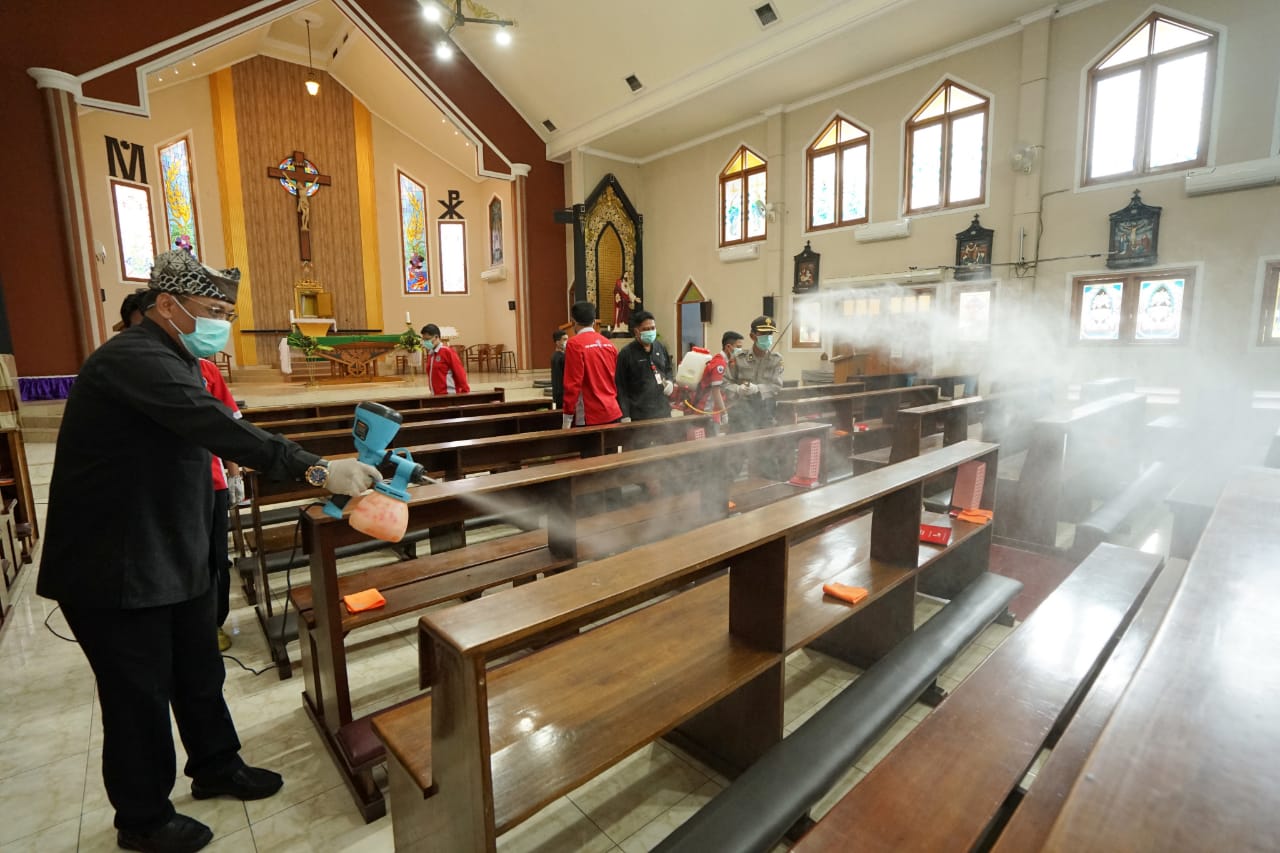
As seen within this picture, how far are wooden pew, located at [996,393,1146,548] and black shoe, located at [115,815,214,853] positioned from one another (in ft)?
13.1

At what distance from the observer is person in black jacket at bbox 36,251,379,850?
1.43m

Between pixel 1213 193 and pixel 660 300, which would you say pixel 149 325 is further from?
pixel 660 300

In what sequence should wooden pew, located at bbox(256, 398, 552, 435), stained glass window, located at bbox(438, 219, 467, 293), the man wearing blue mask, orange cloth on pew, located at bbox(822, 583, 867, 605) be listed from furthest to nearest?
stained glass window, located at bbox(438, 219, 467, 293)
the man wearing blue mask
wooden pew, located at bbox(256, 398, 552, 435)
orange cloth on pew, located at bbox(822, 583, 867, 605)

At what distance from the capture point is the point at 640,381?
4645mm

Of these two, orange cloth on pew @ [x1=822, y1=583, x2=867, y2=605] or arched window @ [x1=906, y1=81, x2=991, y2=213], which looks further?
arched window @ [x1=906, y1=81, x2=991, y2=213]

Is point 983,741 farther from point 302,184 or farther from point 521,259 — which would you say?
point 302,184

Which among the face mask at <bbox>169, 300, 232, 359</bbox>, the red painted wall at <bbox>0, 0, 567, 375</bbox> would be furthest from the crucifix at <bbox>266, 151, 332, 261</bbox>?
the face mask at <bbox>169, 300, 232, 359</bbox>

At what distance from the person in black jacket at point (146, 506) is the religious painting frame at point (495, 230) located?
13630 mm

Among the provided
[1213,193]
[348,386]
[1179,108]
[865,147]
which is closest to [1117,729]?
[1213,193]

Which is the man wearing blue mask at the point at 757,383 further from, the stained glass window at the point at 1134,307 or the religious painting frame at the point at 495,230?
the religious painting frame at the point at 495,230

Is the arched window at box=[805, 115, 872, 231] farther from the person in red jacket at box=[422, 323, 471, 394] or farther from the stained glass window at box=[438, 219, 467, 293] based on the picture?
the stained glass window at box=[438, 219, 467, 293]

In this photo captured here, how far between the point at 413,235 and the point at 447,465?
1359 centimetres

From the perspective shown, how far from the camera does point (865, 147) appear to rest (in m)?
9.80

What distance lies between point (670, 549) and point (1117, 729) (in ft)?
2.96
